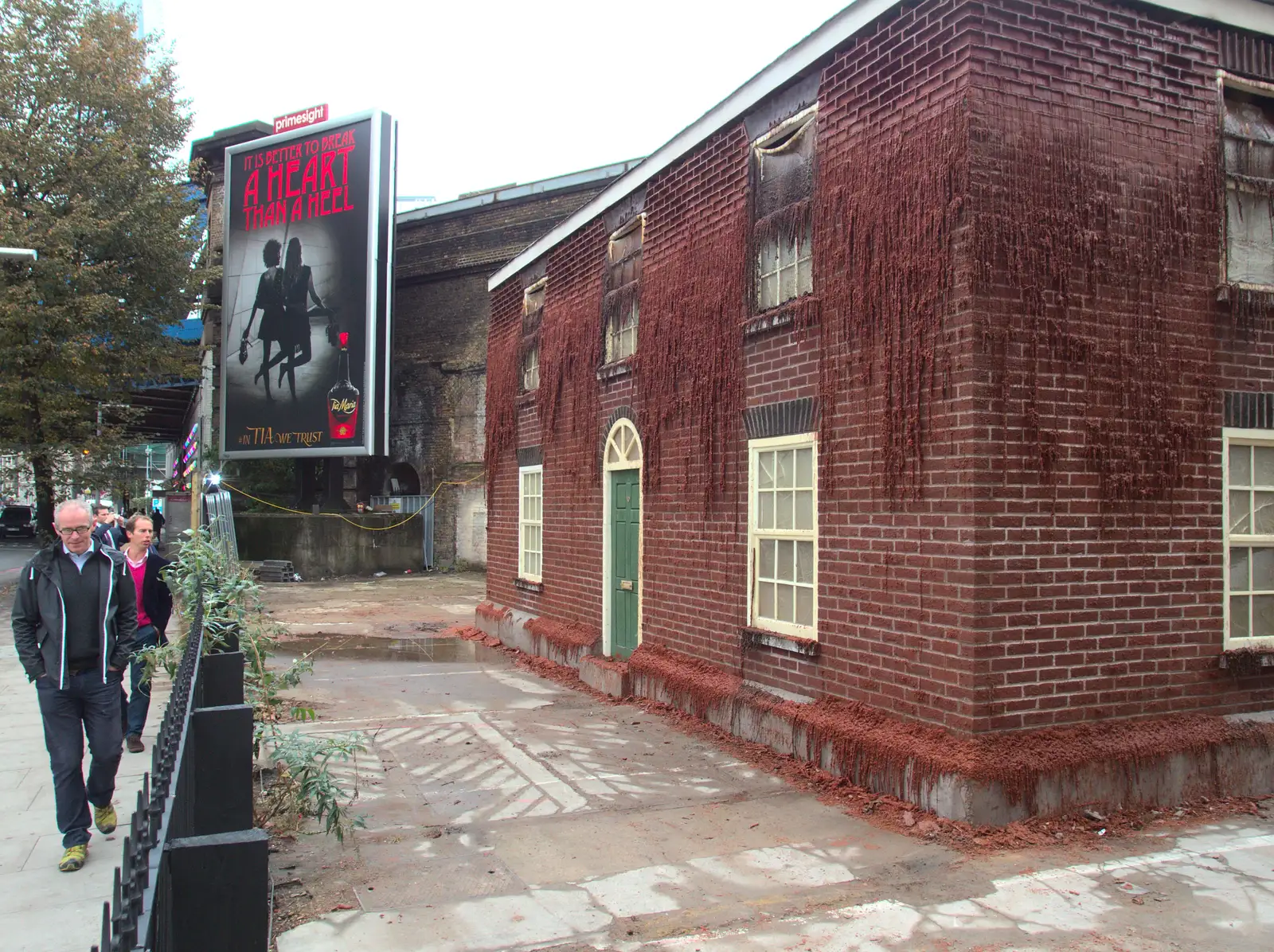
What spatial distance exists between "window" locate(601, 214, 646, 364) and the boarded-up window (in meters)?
5.44

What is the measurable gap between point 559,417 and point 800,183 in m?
5.63

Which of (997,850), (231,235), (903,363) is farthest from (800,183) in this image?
(231,235)

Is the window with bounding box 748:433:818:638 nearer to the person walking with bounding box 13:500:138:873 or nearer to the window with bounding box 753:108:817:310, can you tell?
the window with bounding box 753:108:817:310

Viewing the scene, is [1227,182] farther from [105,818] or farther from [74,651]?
[105,818]

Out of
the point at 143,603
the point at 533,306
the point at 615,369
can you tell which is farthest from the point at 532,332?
the point at 143,603

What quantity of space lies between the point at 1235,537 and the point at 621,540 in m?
6.02

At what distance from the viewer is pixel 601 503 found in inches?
454

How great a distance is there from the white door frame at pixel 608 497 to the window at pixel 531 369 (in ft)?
9.70

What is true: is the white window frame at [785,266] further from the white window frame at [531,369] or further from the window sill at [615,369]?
the white window frame at [531,369]

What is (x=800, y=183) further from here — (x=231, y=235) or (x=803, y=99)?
(x=231, y=235)

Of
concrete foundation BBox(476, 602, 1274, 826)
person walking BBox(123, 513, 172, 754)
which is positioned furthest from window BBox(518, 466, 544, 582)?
person walking BBox(123, 513, 172, 754)

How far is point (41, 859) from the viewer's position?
551cm

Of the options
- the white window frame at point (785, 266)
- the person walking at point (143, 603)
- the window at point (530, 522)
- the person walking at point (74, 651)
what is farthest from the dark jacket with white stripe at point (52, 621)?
the window at point (530, 522)

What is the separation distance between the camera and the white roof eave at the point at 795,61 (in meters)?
6.84
